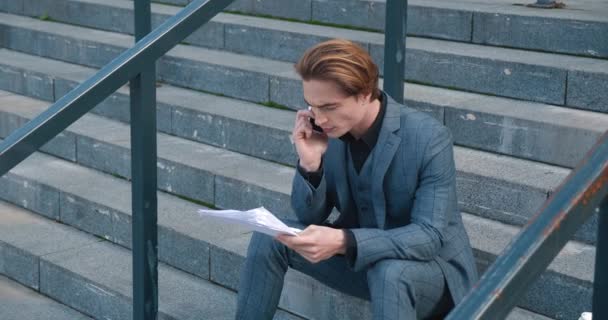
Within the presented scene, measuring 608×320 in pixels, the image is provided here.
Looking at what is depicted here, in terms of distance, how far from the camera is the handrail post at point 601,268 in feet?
5.33

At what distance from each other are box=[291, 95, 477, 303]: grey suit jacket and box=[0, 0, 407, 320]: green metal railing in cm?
36

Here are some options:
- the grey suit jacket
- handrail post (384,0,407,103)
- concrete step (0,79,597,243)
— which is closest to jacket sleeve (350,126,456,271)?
the grey suit jacket

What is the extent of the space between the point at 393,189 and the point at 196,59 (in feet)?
7.25

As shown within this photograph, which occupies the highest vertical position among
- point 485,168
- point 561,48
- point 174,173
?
point 561,48

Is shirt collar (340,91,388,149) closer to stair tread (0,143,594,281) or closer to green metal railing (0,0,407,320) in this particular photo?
green metal railing (0,0,407,320)

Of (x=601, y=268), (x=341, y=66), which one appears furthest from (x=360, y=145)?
(x=601, y=268)

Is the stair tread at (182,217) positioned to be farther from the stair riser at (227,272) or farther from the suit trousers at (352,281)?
the suit trousers at (352,281)

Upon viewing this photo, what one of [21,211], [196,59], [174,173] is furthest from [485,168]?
[21,211]

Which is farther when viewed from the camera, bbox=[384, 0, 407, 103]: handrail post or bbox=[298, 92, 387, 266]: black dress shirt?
bbox=[384, 0, 407, 103]: handrail post

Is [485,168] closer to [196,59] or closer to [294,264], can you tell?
[294,264]

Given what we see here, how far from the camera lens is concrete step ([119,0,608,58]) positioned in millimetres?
3871

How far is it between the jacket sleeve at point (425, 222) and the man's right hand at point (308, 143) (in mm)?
269

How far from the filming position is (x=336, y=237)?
2748mm

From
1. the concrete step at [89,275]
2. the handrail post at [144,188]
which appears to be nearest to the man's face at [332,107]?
the handrail post at [144,188]
